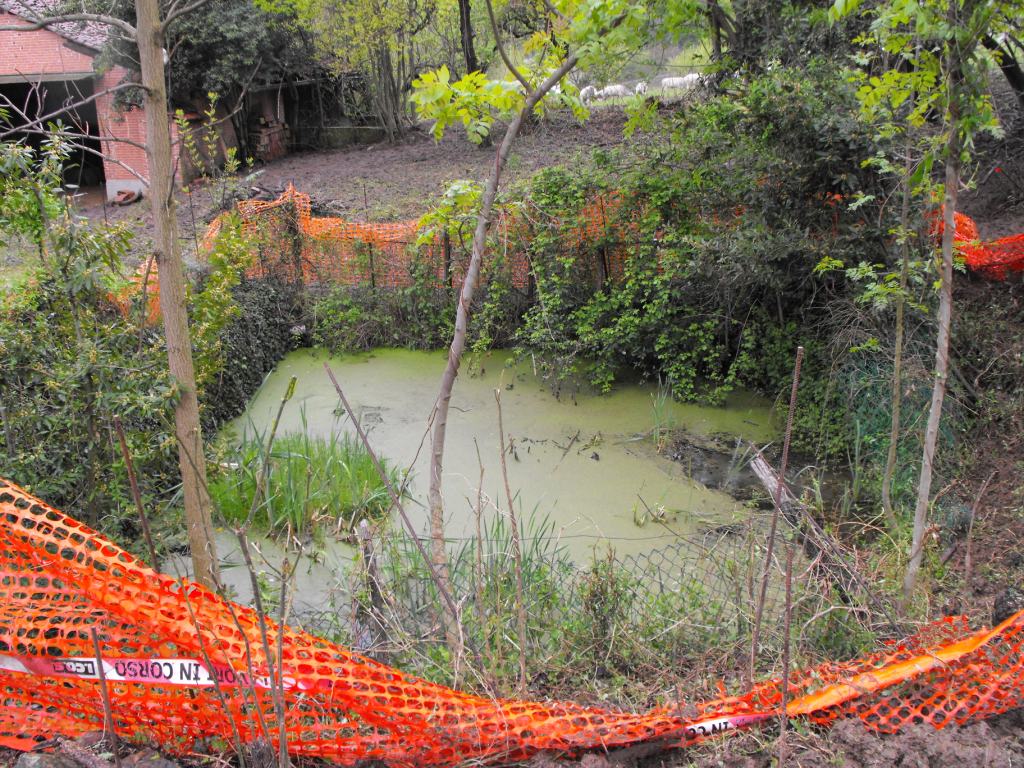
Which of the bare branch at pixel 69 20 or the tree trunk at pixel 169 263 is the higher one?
the bare branch at pixel 69 20

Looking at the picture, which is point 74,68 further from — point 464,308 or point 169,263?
point 464,308

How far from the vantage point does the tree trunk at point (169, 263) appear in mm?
3021

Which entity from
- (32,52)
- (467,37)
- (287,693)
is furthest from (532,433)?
(32,52)

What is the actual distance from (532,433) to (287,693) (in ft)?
14.3

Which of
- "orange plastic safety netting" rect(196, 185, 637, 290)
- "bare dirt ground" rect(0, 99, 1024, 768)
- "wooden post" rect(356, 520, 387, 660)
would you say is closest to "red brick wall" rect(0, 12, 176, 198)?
"bare dirt ground" rect(0, 99, 1024, 768)

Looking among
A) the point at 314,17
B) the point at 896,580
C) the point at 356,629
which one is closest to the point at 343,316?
the point at 356,629

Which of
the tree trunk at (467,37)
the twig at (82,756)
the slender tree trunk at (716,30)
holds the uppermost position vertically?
the tree trunk at (467,37)

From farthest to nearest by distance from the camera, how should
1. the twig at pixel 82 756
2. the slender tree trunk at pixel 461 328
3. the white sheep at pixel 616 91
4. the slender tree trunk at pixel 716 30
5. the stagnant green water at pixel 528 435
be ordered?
the white sheep at pixel 616 91, the slender tree trunk at pixel 716 30, the stagnant green water at pixel 528 435, the slender tree trunk at pixel 461 328, the twig at pixel 82 756

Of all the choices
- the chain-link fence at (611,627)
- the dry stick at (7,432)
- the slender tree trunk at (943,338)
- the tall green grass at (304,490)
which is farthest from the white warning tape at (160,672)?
the slender tree trunk at (943,338)

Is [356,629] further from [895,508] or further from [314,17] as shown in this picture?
[314,17]

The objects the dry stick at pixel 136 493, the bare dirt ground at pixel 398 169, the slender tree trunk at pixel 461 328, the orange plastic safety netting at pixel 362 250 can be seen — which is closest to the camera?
the dry stick at pixel 136 493

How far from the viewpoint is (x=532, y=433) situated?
21.6 ft

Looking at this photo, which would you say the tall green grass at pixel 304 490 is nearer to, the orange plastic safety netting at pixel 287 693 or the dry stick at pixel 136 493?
the orange plastic safety netting at pixel 287 693

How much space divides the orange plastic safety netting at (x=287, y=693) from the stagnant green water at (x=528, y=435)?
2.10 m
